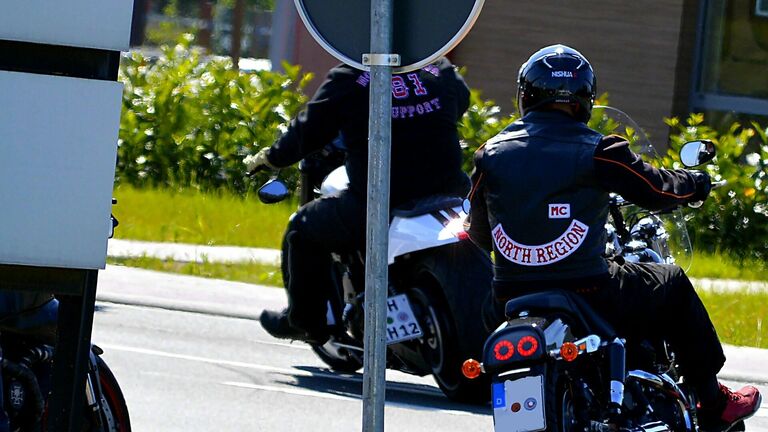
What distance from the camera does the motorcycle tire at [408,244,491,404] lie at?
755cm

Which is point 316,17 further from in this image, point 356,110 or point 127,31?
point 356,110

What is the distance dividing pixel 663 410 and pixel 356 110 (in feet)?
8.83

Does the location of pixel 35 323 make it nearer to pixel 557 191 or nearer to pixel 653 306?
pixel 557 191

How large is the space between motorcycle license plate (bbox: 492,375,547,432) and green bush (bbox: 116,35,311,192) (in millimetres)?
9718

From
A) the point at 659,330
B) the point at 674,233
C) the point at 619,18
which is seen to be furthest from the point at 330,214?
the point at 619,18

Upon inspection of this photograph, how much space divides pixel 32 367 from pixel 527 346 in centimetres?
155

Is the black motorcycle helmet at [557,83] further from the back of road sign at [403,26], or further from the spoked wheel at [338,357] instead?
the spoked wheel at [338,357]

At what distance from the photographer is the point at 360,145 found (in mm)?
7906

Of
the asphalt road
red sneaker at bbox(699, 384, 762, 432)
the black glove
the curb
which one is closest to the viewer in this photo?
the black glove

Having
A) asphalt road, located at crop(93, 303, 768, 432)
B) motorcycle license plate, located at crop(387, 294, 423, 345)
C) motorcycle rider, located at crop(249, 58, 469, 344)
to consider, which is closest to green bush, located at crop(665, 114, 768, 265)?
asphalt road, located at crop(93, 303, 768, 432)

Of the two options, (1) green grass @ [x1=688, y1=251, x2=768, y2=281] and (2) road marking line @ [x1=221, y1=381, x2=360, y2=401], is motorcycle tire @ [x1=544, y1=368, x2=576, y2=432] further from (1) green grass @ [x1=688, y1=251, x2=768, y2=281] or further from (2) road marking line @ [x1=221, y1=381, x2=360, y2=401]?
(1) green grass @ [x1=688, y1=251, x2=768, y2=281]

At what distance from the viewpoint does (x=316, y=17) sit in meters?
5.07

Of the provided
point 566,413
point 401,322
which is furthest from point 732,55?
point 566,413

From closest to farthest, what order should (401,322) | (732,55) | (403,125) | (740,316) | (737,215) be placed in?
(401,322) < (403,125) < (740,316) < (737,215) < (732,55)
